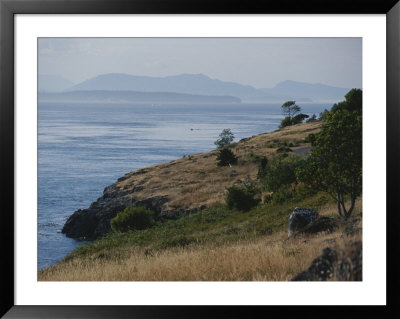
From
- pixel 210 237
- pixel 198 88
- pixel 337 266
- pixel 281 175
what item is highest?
pixel 198 88

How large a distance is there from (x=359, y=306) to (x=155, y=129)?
17.1 meters

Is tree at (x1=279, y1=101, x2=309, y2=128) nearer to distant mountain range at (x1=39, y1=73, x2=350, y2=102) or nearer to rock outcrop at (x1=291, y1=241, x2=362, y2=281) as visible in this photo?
distant mountain range at (x1=39, y1=73, x2=350, y2=102)

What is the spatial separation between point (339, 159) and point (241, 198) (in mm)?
9014

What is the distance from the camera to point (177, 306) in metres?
5.88

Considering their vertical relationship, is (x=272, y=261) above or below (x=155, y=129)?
below

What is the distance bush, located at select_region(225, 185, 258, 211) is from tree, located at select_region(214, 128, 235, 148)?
21.6 feet

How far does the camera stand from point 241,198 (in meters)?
17.3

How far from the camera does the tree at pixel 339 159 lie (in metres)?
7.97

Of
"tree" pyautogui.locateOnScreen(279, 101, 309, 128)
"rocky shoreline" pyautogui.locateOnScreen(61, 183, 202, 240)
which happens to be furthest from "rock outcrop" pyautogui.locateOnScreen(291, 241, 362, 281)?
"tree" pyautogui.locateOnScreen(279, 101, 309, 128)

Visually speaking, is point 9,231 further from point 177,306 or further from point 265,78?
point 265,78

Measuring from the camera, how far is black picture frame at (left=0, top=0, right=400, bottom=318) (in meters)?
5.83

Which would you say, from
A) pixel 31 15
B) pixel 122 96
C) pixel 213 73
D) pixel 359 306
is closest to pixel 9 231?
pixel 31 15

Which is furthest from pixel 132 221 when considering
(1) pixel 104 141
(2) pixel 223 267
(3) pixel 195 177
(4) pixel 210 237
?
(2) pixel 223 267

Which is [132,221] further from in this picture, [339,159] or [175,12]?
[175,12]
